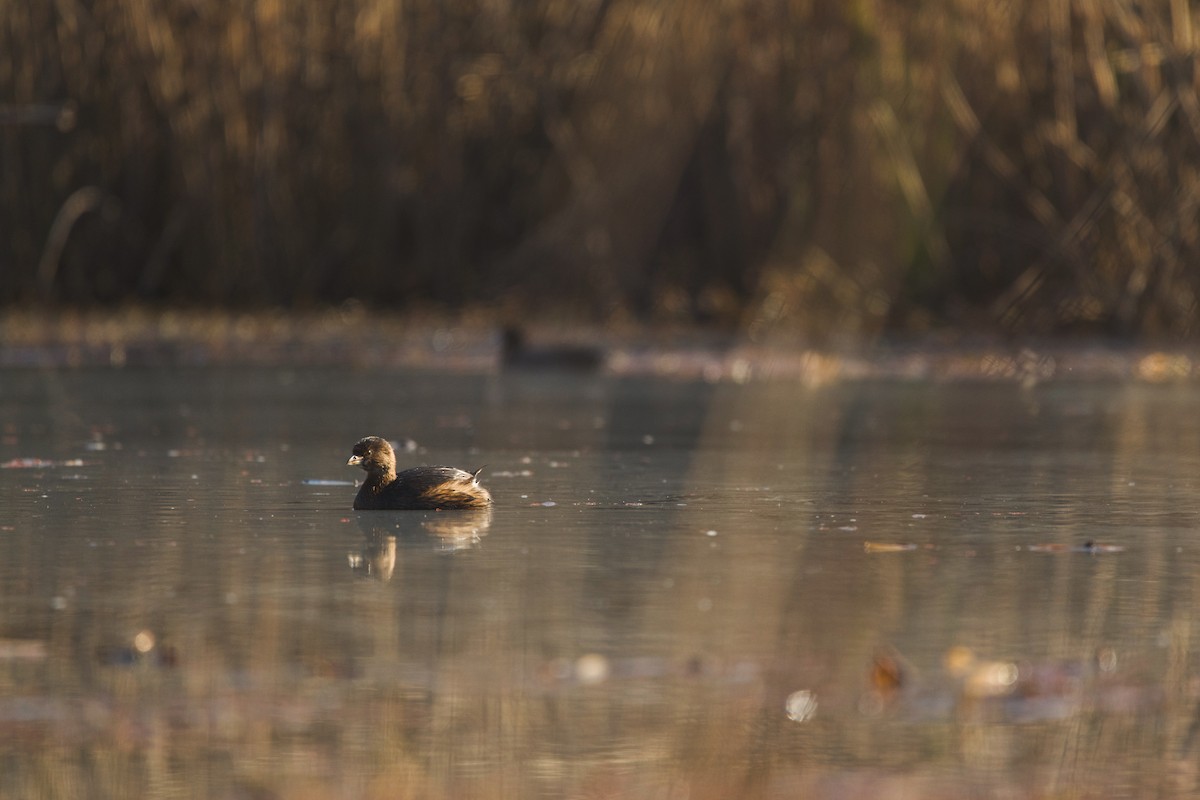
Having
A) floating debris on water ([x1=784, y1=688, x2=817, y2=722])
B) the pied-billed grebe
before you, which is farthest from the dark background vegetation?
floating debris on water ([x1=784, y1=688, x2=817, y2=722])

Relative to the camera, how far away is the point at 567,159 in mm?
15125

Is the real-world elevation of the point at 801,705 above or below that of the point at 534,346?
above

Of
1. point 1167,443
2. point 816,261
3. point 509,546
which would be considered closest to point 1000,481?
point 1167,443

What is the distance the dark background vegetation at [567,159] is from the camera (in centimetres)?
1447

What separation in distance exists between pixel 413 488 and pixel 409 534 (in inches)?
18.7

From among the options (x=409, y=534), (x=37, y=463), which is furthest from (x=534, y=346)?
(x=409, y=534)

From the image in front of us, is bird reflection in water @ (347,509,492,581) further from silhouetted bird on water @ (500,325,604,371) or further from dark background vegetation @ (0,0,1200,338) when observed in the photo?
dark background vegetation @ (0,0,1200,338)

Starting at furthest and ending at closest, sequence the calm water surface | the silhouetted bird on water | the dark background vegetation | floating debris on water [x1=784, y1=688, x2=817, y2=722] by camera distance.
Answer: the dark background vegetation → the silhouetted bird on water → floating debris on water [x1=784, y1=688, x2=817, y2=722] → the calm water surface

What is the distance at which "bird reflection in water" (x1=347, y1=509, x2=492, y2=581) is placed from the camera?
21.0ft

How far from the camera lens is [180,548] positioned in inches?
264

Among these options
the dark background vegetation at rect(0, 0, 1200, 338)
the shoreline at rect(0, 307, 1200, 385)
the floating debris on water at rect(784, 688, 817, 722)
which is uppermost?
the floating debris on water at rect(784, 688, 817, 722)

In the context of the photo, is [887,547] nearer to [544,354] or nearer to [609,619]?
[609,619]

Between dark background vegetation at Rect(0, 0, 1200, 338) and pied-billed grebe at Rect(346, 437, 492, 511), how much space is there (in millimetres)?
7228

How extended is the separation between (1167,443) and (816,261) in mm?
5189
